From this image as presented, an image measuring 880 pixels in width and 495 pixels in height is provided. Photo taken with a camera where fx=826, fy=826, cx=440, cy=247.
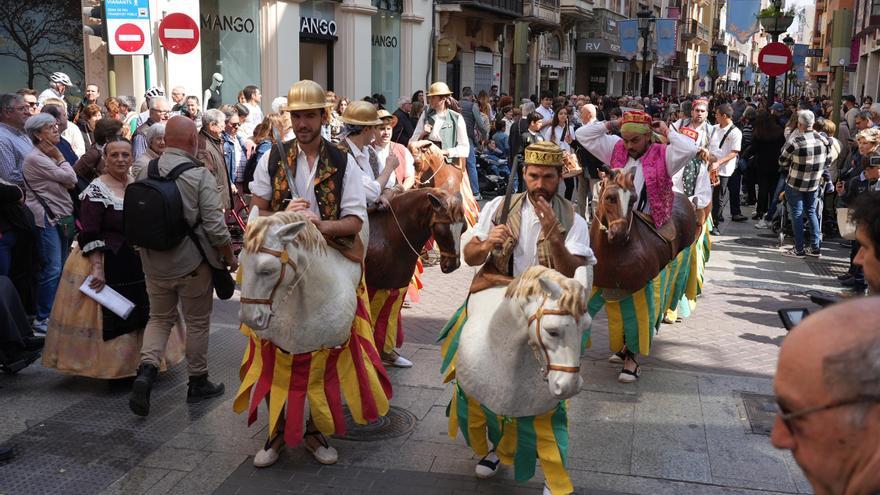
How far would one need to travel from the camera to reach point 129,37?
34.3 ft

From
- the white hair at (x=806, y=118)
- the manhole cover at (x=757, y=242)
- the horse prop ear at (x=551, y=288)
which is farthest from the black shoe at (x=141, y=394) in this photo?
the manhole cover at (x=757, y=242)

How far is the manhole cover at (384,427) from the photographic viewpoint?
17.5 ft

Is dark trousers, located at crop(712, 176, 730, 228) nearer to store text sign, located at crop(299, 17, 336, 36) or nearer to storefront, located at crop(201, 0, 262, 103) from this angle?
Result: storefront, located at crop(201, 0, 262, 103)

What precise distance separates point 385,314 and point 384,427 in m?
1.09

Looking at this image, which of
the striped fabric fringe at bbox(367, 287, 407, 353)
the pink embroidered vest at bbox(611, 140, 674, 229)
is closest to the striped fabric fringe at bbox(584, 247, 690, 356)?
the pink embroidered vest at bbox(611, 140, 674, 229)

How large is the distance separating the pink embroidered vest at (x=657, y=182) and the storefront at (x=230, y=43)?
11.4 metres

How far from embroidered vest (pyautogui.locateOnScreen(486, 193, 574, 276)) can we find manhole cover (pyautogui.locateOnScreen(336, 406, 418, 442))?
1.57m

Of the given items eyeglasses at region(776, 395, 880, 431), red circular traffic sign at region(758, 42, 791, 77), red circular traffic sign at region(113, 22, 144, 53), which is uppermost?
red circular traffic sign at region(758, 42, 791, 77)

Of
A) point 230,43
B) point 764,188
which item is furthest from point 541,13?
point 764,188

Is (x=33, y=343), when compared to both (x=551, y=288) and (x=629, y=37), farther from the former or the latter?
(x=629, y=37)

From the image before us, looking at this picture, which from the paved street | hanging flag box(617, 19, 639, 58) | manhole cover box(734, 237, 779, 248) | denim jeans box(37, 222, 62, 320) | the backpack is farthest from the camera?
hanging flag box(617, 19, 639, 58)

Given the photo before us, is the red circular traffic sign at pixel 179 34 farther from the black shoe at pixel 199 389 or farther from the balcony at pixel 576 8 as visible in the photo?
the balcony at pixel 576 8

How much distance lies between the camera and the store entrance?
68.7 feet

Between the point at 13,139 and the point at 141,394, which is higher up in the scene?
the point at 13,139
